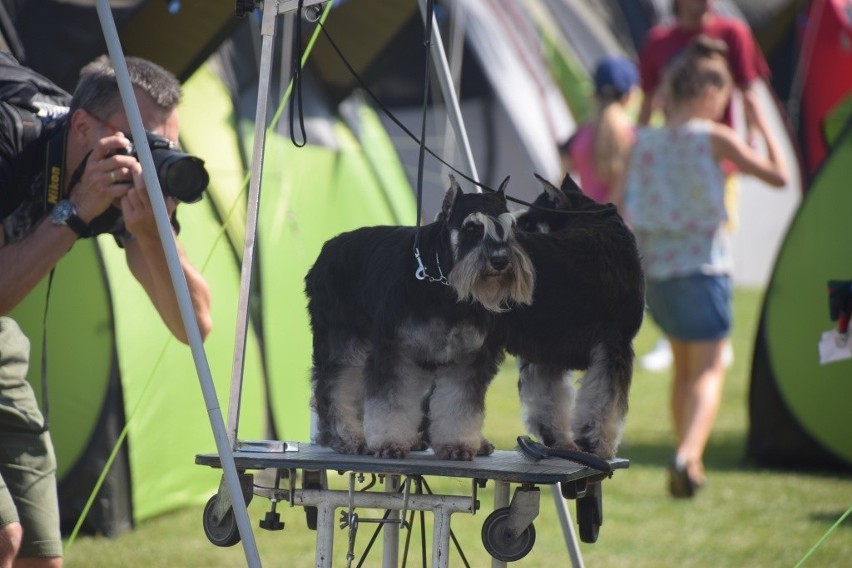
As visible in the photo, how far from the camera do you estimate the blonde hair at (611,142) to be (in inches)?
344

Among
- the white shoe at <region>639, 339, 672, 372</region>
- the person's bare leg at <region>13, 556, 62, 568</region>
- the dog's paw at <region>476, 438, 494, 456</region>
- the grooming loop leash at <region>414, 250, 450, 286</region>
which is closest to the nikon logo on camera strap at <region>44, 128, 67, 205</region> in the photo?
the person's bare leg at <region>13, 556, 62, 568</region>

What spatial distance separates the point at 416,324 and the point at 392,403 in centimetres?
23

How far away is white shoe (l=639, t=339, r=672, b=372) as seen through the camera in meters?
12.3

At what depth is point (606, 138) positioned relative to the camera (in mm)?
8891

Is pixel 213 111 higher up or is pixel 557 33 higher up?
pixel 557 33

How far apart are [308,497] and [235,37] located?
4317mm

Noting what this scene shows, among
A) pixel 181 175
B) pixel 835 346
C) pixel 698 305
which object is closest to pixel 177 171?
pixel 181 175

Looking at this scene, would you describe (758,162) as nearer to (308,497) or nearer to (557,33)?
(308,497)

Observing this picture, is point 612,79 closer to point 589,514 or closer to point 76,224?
point 589,514

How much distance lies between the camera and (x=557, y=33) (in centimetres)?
1614

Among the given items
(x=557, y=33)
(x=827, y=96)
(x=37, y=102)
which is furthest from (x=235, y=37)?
(x=557, y=33)

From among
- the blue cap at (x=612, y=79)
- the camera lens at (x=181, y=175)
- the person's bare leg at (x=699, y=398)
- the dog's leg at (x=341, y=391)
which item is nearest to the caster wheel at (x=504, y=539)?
the dog's leg at (x=341, y=391)

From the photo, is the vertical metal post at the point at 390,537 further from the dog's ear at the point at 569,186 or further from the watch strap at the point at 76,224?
the watch strap at the point at 76,224

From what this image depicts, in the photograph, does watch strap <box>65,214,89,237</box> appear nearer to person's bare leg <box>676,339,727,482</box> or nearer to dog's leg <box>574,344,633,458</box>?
dog's leg <box>574,344,633,458</box>
